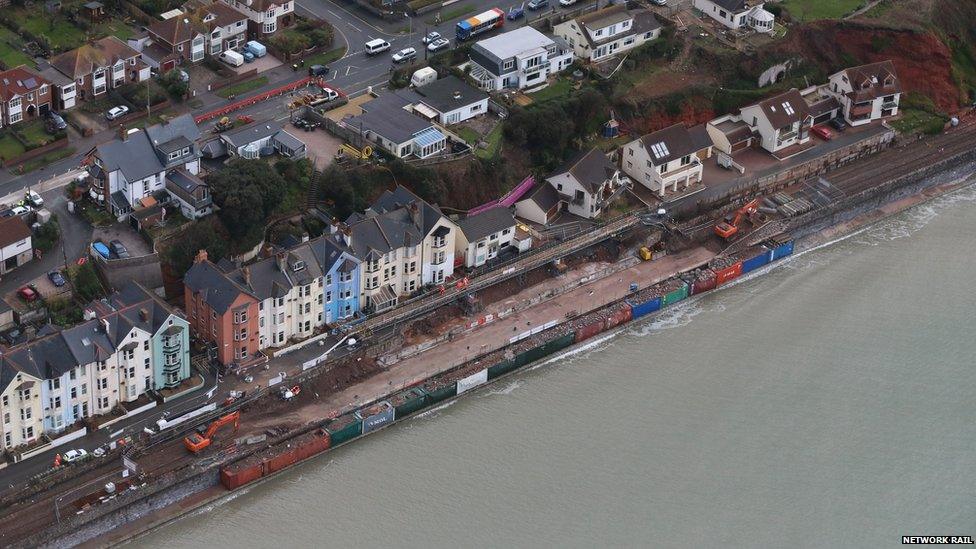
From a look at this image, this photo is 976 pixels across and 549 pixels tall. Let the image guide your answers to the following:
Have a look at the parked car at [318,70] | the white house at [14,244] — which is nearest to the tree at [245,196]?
the white house at [14,244]

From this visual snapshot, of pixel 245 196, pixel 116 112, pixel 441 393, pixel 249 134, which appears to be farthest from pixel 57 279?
pixel 441 393

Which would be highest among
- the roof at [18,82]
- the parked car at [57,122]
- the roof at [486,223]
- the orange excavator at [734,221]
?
the roof at [18,82]

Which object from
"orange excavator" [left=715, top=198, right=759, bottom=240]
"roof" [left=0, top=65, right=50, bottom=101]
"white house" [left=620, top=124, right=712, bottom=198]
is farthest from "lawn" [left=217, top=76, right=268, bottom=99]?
"orange excavator" [left=715, top=198, right=759, bottom=240]

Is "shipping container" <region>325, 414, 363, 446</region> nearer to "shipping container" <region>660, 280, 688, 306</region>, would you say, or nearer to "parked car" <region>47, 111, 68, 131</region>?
"shipping container" <region>660, 280, 688, 306</region>

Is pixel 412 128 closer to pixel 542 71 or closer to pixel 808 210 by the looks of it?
pixel 542 71

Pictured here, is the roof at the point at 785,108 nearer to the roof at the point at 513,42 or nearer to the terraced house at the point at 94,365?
the roof at the point at 513,42
